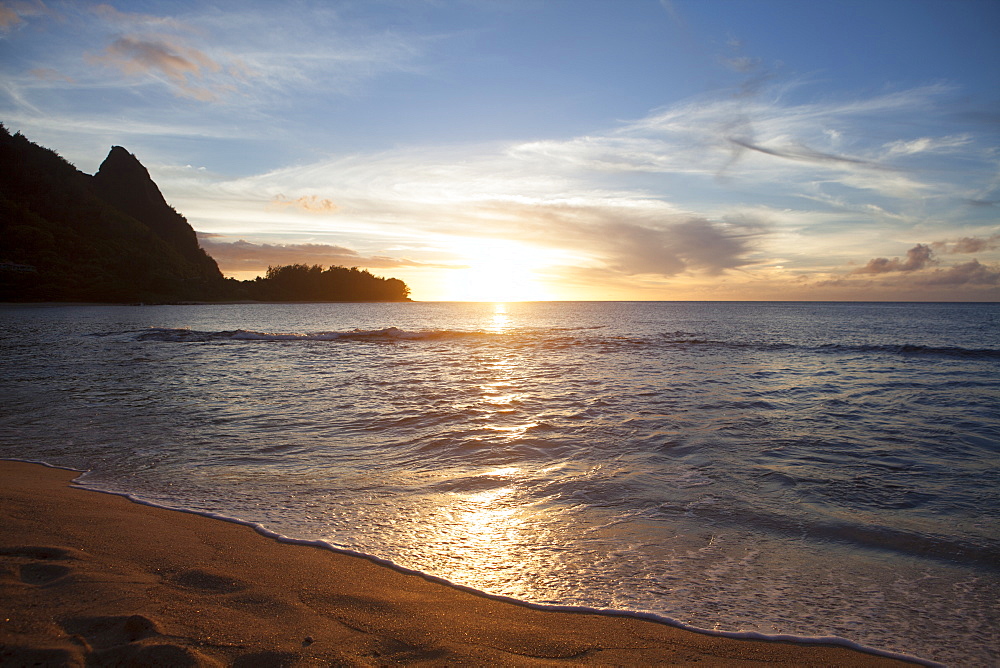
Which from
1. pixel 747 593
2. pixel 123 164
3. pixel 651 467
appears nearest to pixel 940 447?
pixel 651 467

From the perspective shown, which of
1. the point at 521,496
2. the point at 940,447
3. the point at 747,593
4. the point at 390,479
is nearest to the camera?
the point at 747,593

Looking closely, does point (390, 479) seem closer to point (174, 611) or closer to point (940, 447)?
point (174, 611)

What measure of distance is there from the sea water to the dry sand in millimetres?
294

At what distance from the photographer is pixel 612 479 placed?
6332 mm

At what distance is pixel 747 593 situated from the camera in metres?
3.70

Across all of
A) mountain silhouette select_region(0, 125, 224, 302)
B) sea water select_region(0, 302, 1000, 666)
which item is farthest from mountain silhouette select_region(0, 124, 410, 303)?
sea water select_region(0, 302, 1000, 666)

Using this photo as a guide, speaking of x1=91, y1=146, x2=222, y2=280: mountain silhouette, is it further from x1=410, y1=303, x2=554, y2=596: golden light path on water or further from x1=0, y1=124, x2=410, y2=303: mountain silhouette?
x1=410, y1=303, x2=554, y2=596: golden light path on water

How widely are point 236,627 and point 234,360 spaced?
19.8 metres

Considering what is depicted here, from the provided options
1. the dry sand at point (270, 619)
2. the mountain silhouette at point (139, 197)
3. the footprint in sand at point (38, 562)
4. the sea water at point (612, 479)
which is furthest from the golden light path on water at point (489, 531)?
the mountain silhouette at point (139, 197)

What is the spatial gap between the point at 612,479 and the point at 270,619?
173 inches

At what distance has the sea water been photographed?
12.2 ft

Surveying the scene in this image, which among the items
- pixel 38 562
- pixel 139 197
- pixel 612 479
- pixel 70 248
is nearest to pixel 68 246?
pixel 70 248

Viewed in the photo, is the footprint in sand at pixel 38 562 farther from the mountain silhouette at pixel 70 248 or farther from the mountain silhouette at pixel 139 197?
the mountain silhouette at pixel 139 197

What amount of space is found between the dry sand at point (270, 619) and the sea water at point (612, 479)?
29 cm
